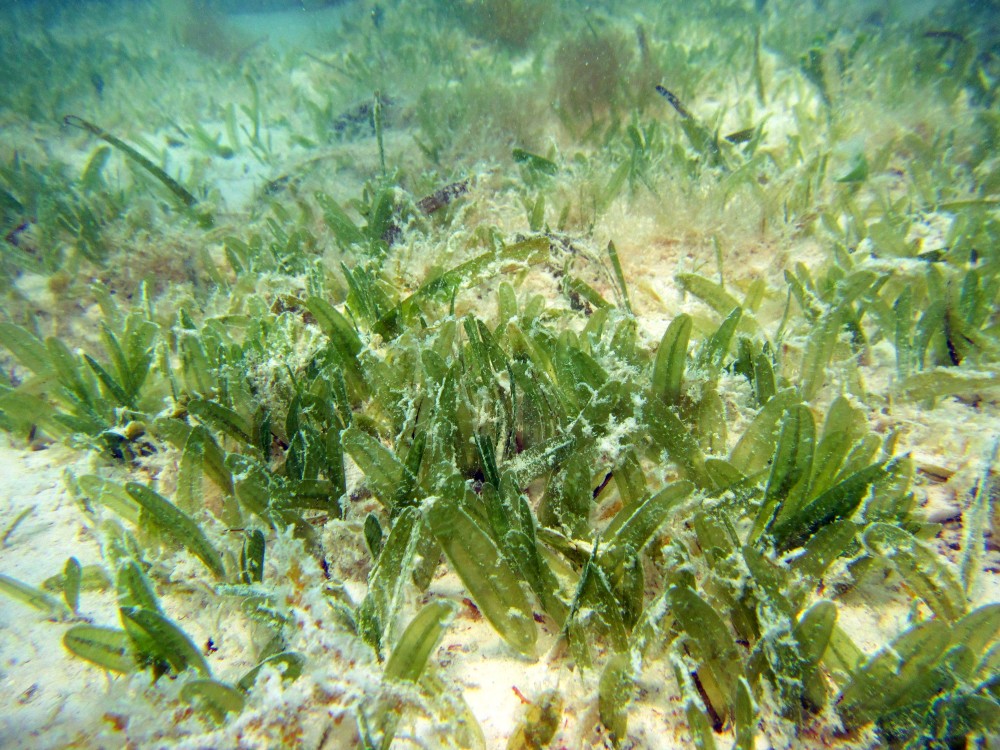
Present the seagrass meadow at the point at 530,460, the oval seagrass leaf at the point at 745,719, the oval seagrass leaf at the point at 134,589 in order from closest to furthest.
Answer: the oval seagrass leaf at the point at 745,719, the seagrass meadow at the point at 530,460, the oval seagrass leaf at the point at 134,589

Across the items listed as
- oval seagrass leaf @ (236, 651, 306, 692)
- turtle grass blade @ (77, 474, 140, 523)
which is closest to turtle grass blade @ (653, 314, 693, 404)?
oval seagrass leaf @ (236, 651, 306, 692)

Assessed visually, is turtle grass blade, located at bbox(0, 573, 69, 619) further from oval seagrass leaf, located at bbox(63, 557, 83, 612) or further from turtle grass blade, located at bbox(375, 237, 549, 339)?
turtle grass blade, located at bbox(375, 237, 549, 339)

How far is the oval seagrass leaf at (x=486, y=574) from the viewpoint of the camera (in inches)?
52.2

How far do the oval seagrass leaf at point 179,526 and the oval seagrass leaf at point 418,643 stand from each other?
0.70 m

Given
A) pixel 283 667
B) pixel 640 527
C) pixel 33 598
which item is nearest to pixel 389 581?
pixel 283 667

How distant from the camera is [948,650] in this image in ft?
3.95

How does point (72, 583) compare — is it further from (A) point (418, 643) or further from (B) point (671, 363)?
(B) point (671, 363)

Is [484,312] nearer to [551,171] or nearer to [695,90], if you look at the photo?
[551,171]

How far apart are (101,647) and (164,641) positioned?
193 millimetres

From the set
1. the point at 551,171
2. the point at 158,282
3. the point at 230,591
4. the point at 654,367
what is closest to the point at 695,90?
the point at 551,171

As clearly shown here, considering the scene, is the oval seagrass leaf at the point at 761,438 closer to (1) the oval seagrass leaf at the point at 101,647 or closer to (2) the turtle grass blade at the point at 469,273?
(2) the turtle grass blade at the point at 469,273

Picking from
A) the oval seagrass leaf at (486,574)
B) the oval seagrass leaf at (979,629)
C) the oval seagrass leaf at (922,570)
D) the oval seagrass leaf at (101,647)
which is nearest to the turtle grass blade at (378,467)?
the oval seagrass leaf at (486,574)

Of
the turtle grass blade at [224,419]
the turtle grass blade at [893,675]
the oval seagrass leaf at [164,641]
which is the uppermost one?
the turtle grass blade at [224,419]

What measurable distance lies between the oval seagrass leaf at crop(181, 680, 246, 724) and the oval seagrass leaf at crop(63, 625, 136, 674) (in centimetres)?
26
